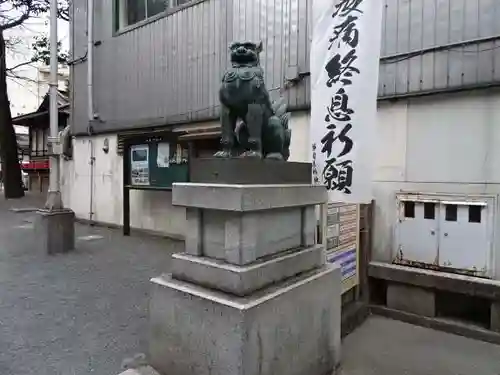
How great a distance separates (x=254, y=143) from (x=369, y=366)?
2.55 metres

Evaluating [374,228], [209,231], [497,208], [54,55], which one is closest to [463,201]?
[497,208]

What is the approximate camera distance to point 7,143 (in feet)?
60.9

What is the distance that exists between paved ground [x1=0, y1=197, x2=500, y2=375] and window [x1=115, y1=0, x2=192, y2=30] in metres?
6.78

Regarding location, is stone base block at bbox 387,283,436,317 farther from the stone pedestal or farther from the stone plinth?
the stone plinth

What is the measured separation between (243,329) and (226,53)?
22.7ft

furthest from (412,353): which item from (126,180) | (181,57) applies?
(181,57)

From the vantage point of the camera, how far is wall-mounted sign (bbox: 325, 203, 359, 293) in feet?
14.1

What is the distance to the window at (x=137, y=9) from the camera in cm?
976

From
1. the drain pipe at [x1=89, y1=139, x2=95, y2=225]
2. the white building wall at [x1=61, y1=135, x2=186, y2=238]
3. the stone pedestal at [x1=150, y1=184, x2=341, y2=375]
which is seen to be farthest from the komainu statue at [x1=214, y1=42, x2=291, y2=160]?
the drain pipe at [x1=89, y1=139, x2=95, y2=225]

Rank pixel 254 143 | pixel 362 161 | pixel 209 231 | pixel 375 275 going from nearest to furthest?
1. pixel 209 231
2. pixel 254 143
3. pixel 362 161
4. pixel 375 275

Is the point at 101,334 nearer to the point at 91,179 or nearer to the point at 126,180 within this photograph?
the point at 126,180

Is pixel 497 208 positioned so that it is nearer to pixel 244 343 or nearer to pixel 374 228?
pixel 374 228

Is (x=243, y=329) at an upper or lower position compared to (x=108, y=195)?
lower

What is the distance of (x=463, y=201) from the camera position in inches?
190
